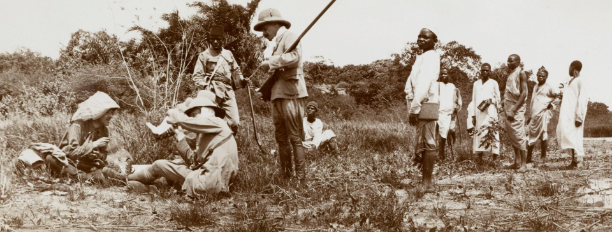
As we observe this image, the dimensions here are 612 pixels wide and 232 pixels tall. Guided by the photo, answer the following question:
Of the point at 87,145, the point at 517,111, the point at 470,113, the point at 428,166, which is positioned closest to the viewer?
the point at 428,166

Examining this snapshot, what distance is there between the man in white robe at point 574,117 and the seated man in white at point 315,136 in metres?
3.74

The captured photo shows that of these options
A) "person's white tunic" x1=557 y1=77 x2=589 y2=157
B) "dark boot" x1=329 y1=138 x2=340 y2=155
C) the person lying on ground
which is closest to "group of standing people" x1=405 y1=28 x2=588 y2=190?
"person's white tunic" x1=557 y1=77 x2=589 y2=157

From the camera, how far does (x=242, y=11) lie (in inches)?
917

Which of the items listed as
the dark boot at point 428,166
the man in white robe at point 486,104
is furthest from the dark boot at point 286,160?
the man in white robe at point 486,104

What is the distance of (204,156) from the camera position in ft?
18.1

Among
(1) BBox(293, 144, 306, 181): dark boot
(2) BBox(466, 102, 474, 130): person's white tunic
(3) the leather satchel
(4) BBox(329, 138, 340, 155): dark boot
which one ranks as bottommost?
(1) BBox(293, 144, 306, 181): dark boot

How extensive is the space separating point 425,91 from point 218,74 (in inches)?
129

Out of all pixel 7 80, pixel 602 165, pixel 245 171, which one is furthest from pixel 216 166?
pixel 7 80

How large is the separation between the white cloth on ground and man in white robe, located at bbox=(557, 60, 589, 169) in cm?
386

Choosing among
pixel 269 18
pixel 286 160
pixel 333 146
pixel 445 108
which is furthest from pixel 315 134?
pixel 269 18

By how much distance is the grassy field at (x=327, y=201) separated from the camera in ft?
13.8

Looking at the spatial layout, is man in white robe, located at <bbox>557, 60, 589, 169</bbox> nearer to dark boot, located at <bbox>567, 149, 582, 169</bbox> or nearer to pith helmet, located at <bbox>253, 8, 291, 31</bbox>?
dark boot, located at <bbox>567, 149, 582, 169</bbox>

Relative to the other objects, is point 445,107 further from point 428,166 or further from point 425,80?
point 425,80

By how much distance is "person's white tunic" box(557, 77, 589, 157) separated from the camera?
307 inches
